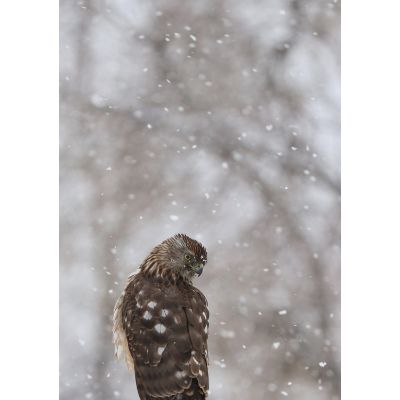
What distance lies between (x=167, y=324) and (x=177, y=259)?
0.23m

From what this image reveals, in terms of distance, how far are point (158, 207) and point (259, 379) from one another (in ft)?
2.32

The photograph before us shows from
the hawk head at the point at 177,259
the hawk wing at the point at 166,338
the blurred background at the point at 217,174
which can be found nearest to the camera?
the hawk wing at the point at 166,338

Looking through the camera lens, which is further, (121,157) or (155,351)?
(121,157)

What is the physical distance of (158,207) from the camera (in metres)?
2.56

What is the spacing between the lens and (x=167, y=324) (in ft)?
7.62

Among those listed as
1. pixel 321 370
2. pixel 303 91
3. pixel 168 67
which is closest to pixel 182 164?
pixel 168 67

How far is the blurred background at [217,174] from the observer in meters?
2.55
